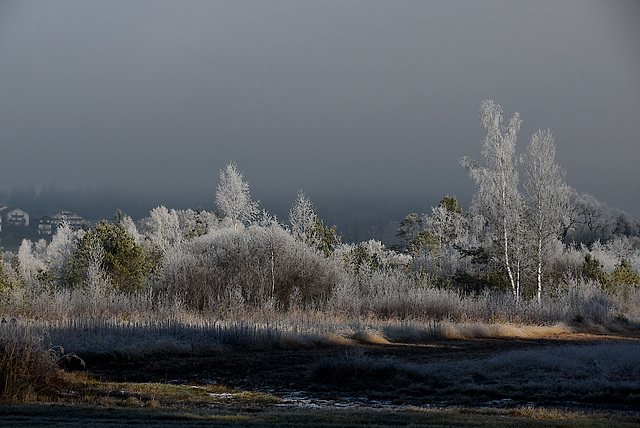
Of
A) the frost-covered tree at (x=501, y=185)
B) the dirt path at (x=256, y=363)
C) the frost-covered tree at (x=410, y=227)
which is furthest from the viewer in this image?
the frost-covered tree at (x=410, y=227)

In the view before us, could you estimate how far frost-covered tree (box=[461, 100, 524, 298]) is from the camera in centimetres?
2920

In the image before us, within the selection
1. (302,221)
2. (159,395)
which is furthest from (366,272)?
(159,395)

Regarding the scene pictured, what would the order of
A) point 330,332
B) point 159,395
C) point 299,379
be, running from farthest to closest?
1. point 330,332
2. point 299,379
3. point 159,395

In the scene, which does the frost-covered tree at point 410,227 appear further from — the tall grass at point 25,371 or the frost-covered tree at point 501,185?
the tall grass at point 25,371

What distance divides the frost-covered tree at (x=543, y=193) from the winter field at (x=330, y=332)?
0.09 meters

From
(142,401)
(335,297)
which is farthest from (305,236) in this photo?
(142,401)

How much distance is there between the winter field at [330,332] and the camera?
27.3ft

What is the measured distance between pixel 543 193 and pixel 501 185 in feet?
6.57

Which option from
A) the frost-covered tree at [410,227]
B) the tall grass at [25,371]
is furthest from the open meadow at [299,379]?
the frost-covered tree at [410,227]

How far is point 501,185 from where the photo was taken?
2944 cm

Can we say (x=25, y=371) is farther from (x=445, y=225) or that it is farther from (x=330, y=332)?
(x=445, y=225)

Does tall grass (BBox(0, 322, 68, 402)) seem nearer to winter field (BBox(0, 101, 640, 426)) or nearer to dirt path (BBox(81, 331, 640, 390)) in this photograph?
winter field (BBox(0, 101, 640, 426))

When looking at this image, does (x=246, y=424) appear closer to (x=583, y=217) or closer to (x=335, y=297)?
(x=335, y=297)

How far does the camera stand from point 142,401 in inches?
332
